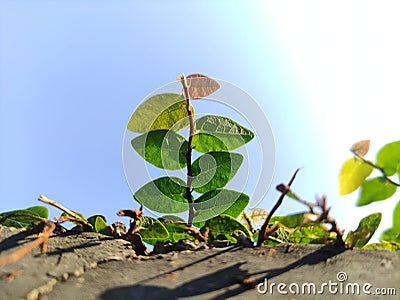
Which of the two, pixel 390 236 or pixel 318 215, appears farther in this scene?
pixel 390 236

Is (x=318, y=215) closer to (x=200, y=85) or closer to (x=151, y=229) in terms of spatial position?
(x=151, y=229)

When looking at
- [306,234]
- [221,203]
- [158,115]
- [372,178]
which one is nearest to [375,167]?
[372,178]

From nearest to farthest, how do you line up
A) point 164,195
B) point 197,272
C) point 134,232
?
1. point 197,272
2. point 134,232
3. point 164,195

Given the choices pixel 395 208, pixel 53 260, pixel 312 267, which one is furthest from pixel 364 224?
pixel 53 260

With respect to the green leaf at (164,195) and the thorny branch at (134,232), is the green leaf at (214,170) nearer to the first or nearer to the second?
the green leaf at (164,195)

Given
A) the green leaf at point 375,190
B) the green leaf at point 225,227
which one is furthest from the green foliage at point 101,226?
the green leaf at point 375,190

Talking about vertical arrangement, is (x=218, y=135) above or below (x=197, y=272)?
above
